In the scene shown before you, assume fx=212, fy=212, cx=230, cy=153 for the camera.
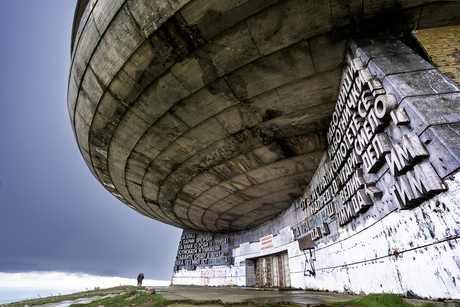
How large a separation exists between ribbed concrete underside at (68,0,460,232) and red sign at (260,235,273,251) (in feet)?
23.6

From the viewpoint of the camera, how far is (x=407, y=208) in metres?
4.00

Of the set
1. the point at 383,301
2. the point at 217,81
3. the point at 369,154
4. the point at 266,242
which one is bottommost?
the point at 383,301

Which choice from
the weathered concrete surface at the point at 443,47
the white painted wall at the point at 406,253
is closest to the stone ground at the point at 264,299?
the white painted wall at the point at 406,253

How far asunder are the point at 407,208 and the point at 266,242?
1526 cm

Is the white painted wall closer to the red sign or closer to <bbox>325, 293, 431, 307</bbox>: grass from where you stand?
<bbox>325, 293, 431, 307</bbox>: grass

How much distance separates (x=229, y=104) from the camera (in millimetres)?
7582

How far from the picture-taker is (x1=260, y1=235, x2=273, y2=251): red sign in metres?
17.2

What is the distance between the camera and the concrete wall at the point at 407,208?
3.28 metres

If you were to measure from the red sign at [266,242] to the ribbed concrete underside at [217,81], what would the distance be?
7.20 meters

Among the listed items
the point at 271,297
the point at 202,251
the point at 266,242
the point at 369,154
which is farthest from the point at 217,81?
the point at 202,251

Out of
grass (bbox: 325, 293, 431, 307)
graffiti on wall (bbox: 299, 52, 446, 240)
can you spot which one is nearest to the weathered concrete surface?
graffiti on wall (bbox: 299, 52, 446, 240)

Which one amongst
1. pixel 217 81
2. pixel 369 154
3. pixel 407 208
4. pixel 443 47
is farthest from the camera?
pixel 217 81

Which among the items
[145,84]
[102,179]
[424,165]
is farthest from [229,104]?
[102,179]

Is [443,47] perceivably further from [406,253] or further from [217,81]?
[217,81]
